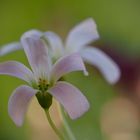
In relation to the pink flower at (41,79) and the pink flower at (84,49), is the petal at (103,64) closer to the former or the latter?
the pink flower at (84,49)

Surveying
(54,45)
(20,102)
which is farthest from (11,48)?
(20,102)

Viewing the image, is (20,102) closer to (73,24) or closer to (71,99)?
(71,99)

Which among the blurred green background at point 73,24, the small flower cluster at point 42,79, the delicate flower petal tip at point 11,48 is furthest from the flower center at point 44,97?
the blurred green background at point 73,24

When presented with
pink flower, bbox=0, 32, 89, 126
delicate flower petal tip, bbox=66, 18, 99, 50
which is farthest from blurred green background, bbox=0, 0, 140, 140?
pink flower, bbox=0, 32, 89, 126

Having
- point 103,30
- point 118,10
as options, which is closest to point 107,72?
point 103,30

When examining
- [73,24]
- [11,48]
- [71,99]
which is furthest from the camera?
[73,24]

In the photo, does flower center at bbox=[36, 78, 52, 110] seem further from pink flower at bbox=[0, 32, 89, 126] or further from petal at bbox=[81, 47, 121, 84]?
petal at bbox=[81, 47, 121, 84]
